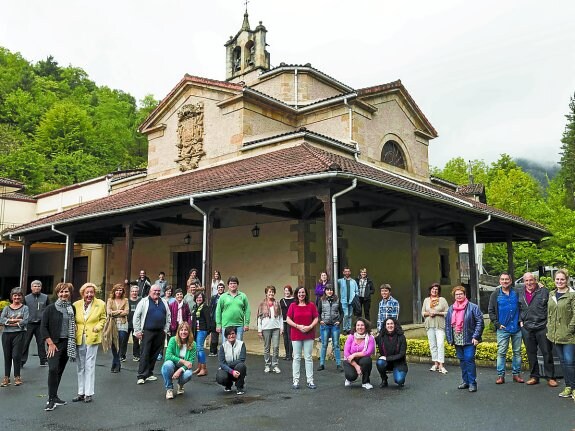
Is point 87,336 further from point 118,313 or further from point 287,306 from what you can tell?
point 287,306

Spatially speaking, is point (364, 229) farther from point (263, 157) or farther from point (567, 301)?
point (567, 301)

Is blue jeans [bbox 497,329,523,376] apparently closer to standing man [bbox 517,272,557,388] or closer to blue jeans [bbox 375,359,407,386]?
standing man [bbox 517,272,557,388]

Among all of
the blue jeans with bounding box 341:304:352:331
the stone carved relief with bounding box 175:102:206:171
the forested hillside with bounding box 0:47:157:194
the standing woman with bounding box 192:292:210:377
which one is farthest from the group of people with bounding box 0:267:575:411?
the forested hillside with bounding box 0:47:157:194

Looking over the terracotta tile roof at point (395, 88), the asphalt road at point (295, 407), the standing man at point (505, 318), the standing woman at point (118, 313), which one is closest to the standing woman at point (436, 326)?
the asphalt road at point (295, 407)

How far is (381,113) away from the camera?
1705cm

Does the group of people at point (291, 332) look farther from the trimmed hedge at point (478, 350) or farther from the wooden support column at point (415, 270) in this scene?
the wooden support column at point (415, 270)

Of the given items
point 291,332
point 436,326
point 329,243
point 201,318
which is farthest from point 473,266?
point 291,332

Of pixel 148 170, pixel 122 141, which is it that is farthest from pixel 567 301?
pixel 122 141

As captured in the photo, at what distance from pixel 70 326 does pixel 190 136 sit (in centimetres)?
1177

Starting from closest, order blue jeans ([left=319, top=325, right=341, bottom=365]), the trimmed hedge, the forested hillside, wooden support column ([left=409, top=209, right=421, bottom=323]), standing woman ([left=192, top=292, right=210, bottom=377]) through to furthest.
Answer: blue jeans ([left=319, top=325, right=341, bottom=365]), the trimmed hedge, standing woman ([left=192, top=292, right=210, bottom=377]), wooden support column ([left=409, top=209, right=421, bottom=323]), the forested hillside

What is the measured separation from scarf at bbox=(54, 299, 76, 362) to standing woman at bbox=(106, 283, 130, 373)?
2.32m

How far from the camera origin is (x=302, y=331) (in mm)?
6992

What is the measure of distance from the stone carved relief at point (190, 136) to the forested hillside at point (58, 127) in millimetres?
20267

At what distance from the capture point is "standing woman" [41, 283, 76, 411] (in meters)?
5.80
